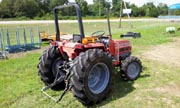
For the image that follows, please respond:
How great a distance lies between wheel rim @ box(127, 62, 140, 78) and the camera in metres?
6.00

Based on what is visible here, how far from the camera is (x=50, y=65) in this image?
17.6ft

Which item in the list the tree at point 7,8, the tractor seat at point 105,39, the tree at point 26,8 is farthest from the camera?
the tree at point 26,8

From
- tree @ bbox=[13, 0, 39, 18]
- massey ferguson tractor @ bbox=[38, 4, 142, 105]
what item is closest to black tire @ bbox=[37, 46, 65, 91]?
massey ferguson tractor @ bbox=[38, 4, 142, 105]

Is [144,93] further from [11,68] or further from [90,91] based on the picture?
[11,68]

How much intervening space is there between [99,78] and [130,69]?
51.9 inches

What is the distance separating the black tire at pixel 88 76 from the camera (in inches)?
171

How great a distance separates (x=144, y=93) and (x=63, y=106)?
180cm

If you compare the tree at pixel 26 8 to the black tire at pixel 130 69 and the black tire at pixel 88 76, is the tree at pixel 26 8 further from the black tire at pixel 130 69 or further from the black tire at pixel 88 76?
the black tire at pixel 88 76

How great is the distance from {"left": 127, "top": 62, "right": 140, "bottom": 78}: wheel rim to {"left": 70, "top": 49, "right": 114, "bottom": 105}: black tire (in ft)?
3.74

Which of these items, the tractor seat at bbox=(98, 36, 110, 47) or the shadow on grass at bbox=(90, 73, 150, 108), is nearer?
the shadow on grass at bbox=(90, 73, 150, 108)

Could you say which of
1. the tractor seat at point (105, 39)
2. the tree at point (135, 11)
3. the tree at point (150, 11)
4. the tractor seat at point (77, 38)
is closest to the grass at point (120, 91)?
the tractor seat at point (105, 39)

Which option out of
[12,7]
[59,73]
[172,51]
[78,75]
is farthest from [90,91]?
[12,7]

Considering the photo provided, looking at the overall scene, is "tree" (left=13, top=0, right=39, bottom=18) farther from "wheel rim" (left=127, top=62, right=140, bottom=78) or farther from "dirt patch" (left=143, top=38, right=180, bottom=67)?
"wheel rim" (left=127, top=62, right=140, bottom=78)

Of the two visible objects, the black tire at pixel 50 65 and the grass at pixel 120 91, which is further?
the black tire at pixel 50 65
